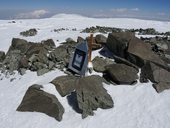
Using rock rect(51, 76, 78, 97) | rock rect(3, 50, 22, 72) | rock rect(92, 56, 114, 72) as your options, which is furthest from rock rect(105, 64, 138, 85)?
rock rect(3, 50, 22, 72)

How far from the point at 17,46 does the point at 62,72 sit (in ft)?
20.5

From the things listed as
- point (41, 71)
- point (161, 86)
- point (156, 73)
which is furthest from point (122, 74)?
point (41, 71)

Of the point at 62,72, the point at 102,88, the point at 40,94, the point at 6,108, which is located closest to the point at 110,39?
the point at 62,72

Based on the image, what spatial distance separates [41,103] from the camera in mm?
12289

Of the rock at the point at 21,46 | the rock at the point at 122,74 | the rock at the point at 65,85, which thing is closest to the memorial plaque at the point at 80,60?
the rock at the point at 65,85

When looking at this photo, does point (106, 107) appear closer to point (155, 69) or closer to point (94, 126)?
point (94, 126)

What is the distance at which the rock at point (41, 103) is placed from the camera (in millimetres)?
11852

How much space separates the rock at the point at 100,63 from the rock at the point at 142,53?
131 cm

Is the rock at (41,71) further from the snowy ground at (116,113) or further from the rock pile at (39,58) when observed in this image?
the snowy ground at (116,113)

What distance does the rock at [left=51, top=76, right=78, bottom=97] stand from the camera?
13047 millimetres

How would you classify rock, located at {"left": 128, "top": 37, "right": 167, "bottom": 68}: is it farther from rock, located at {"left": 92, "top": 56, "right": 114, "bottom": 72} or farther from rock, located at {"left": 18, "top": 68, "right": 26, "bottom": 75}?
rock, located at {"left": 18, "top": 68, "right": 26, "bottom": 75}

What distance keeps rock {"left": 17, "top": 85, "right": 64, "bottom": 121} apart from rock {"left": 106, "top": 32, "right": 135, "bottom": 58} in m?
4.92

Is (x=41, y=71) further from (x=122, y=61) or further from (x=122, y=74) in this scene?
(x=122, y=74)

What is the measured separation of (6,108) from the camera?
42.8 ft
